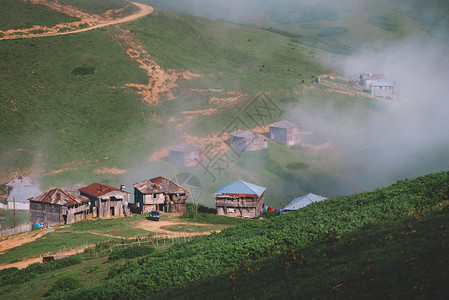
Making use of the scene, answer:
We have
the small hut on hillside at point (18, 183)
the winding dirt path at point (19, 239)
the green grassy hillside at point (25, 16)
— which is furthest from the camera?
the green grassy hillside at point (25, 16)

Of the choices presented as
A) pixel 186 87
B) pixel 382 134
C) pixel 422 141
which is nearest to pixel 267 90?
pixel 186 87

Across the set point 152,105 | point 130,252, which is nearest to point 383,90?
point 152,105

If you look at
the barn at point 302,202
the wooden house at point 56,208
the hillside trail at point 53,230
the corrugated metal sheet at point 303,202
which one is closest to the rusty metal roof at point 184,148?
the hillside trail at point 53,230

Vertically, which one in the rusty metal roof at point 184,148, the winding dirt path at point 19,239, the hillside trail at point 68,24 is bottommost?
the winding dirt path at point 19,239

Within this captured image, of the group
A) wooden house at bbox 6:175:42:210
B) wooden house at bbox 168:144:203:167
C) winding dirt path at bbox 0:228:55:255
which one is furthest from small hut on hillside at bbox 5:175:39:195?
wooden house at bbox 168:144:203:167

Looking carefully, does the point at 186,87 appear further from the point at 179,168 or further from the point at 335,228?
the point at 335,228

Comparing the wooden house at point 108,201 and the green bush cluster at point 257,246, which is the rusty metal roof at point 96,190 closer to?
the wooden house at point 108,201

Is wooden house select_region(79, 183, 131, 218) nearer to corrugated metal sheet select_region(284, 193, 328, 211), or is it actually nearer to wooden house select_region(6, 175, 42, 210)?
wooden house select_region(6, 175, 42, 210)
